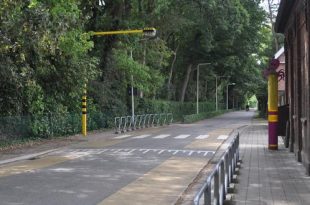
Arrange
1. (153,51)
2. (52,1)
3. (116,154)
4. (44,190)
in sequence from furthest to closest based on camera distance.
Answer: (153,51) < (52,1) < (116,154) < (44,190)

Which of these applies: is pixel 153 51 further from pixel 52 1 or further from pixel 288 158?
pixel 288 158

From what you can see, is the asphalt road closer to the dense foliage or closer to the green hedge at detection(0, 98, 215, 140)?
the green hedge at detection(0, 98, 215, 140)

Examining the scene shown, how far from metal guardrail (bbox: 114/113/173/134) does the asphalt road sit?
531 inches

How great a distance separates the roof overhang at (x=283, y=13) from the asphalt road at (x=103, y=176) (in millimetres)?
5321

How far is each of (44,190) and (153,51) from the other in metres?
35.5

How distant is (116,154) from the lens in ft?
62.3

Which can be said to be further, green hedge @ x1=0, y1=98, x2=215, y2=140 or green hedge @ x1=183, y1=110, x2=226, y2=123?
green hedge @ x1=183, y1=110, x2=226, y2=123

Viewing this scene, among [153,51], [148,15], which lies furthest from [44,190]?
[153,51]

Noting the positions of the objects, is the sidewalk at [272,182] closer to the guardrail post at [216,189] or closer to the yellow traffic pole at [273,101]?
the guardrail post at [216,189]

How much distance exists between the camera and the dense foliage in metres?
18.3

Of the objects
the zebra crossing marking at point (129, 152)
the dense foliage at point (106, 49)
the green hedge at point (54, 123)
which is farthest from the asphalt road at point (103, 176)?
the dense foliage at point (106, 49)

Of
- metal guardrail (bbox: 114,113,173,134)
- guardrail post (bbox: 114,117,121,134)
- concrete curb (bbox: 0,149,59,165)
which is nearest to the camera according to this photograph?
concrete curb (bbox: 0,149,59,165)

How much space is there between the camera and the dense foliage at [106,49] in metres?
18.3

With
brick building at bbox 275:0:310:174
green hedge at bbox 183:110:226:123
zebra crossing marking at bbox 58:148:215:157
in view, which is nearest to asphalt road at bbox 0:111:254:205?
zebra crossing marking at bbox 58:148:215:157
